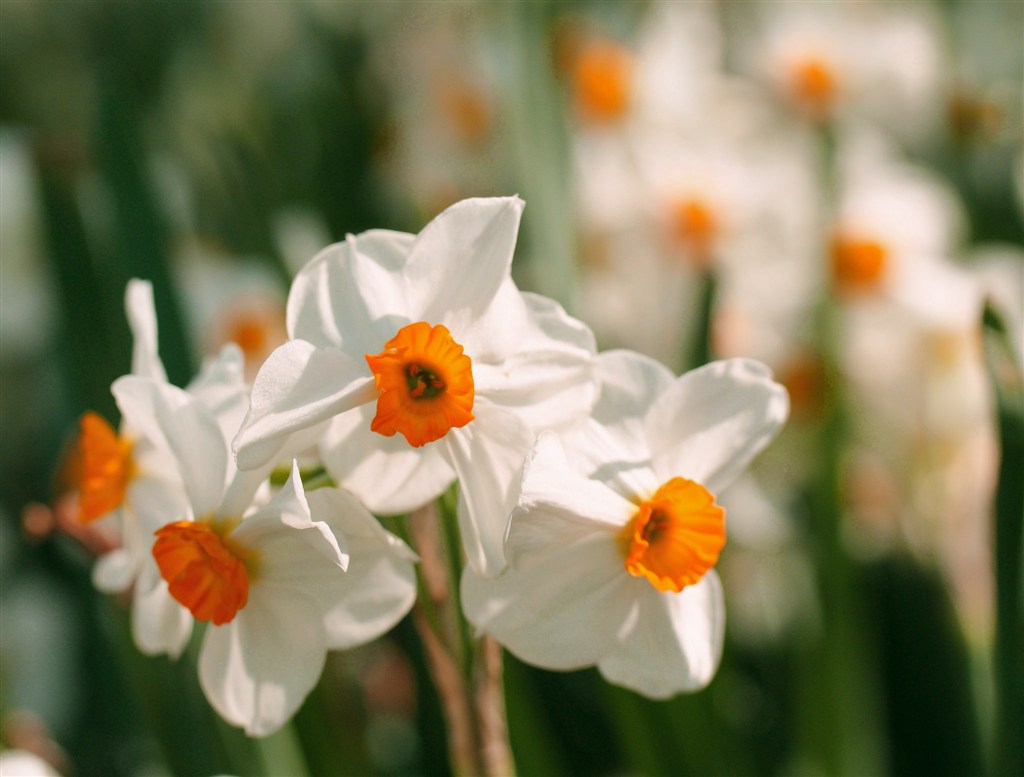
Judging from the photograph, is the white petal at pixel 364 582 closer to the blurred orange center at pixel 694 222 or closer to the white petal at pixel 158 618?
the white petal at pixel 158 618

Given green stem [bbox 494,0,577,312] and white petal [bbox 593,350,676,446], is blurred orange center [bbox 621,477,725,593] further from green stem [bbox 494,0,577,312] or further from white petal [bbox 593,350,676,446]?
green stem [bbox 494,0,577,312]

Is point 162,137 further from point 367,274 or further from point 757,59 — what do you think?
point 367,274

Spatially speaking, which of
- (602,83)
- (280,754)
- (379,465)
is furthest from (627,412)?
(602,83)

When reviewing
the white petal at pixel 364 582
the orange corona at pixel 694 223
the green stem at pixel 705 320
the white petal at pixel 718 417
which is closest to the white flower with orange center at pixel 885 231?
the orange corona at pixel 694 223

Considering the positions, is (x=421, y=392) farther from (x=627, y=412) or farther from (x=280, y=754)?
(x=280, y=754)

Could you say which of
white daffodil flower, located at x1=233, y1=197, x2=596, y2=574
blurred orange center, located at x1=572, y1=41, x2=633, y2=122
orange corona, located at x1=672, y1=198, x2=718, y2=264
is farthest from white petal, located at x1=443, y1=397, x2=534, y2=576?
blurred orange center, located at x1=572, y1=41, x2=633, y2=122

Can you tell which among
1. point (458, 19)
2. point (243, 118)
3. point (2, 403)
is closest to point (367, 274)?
point (243, 118)
